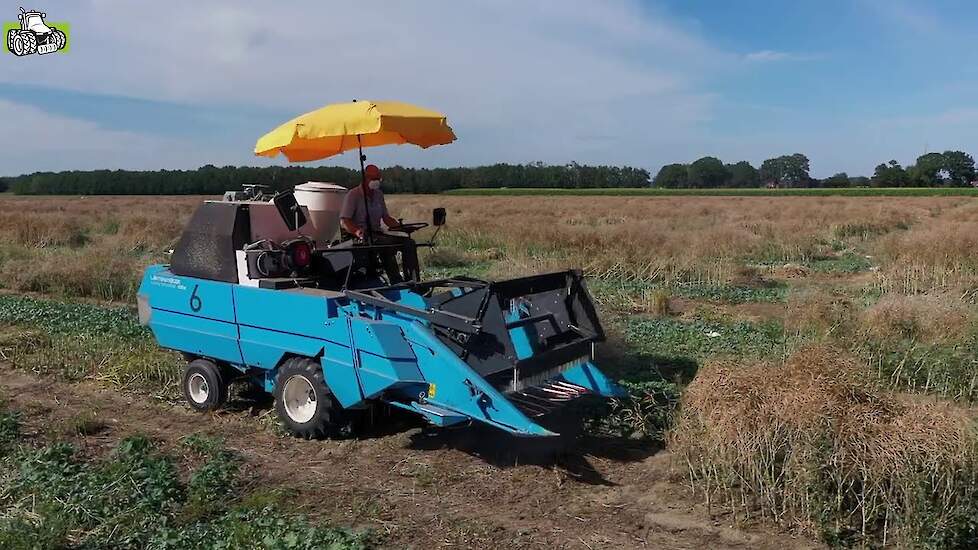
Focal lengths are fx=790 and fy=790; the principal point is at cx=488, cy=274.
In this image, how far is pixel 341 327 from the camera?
19.3 feet

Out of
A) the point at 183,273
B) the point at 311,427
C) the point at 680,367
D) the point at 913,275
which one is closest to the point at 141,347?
the point at 183,273

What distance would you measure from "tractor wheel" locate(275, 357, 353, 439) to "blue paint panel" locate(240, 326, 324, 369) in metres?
0.10

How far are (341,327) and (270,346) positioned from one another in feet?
2.86

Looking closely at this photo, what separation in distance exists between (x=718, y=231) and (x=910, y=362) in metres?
12.7

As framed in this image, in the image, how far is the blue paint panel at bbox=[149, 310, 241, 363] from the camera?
670cm

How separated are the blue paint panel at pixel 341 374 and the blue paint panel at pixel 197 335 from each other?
1115mm

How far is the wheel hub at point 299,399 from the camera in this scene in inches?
247

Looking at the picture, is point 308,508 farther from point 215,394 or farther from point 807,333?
point 807,333

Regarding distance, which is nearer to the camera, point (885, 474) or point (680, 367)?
point (885, 474)

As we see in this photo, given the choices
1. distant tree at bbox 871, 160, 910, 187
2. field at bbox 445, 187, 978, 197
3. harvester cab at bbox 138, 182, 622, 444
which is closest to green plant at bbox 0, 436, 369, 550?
harvester cab at bbox 138, 182, 622, 444

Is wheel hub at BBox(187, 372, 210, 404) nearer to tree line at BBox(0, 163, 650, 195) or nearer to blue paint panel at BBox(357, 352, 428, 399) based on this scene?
blue paint panel at BBox(357, 352, 428, 399)

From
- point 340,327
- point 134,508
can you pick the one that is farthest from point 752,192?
point 134,508

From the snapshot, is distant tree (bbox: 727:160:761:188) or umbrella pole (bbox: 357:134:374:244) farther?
distant tree (bbox: 727:160:761:188)

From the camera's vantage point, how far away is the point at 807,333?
9.03 m
